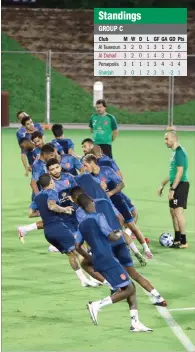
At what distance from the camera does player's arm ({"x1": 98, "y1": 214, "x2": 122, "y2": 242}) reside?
11844 millimetres

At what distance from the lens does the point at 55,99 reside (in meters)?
50.2

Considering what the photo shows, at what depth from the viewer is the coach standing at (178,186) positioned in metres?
17.5

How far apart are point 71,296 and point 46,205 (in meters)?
1.33

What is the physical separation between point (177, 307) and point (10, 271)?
332cm

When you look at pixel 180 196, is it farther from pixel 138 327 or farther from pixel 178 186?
pixel 138 327

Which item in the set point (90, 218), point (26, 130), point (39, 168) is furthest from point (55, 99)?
point (90, 218)

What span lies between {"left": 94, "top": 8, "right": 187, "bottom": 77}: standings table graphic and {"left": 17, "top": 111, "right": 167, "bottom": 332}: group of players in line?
59.4ft

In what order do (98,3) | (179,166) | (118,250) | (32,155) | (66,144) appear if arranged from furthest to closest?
(98,3) < (32,155) < (66,144) < (179,166) < (118,250)

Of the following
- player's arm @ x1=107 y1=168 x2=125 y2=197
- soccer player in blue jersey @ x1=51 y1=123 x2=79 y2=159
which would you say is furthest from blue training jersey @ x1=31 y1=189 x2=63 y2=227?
soccer player in blue jersey @ x1=51 y1=123 x2=79 y2=159

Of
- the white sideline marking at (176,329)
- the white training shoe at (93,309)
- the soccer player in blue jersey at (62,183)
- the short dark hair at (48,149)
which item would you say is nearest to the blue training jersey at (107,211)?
the white training shoe at (93,309)

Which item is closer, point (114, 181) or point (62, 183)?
point (62, 183)

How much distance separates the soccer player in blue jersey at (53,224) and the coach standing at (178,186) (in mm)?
3017

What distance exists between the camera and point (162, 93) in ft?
167

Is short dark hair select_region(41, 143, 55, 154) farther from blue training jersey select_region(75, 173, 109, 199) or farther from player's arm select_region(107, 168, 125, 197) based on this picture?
blue training jersey select_region(75, 173, 109, 199)
